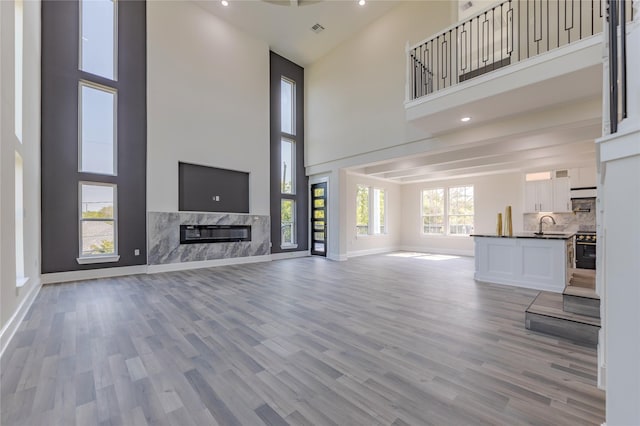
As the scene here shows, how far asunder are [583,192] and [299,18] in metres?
8.35

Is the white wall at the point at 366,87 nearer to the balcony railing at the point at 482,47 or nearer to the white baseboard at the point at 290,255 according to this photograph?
the balcony railing at the point at 482,47

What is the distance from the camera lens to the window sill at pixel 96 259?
5137 millimetres

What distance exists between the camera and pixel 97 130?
550 cm

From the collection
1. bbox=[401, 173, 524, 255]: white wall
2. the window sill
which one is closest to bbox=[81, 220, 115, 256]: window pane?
the window sill

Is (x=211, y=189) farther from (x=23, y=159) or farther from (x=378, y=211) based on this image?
(x=378, y=211)

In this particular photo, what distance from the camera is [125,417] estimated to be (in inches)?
59.6

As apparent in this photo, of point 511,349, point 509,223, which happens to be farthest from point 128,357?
point 509,223

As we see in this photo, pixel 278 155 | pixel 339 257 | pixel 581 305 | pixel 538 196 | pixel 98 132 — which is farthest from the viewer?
pixel 278 155

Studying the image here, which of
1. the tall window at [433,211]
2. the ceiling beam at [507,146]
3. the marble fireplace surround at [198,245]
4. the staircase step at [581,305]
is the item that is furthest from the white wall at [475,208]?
the staircase step at [581,305]

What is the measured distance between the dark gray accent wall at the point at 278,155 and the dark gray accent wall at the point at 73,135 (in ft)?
11.0

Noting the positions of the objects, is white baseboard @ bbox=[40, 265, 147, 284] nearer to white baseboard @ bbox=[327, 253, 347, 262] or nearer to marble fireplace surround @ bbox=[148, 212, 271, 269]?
marble fireplace surround @ bbox=[148, 212, 271, 269]

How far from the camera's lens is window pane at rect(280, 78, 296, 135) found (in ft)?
28.6

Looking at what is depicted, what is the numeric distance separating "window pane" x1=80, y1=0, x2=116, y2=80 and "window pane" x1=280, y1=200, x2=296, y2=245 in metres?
5.08

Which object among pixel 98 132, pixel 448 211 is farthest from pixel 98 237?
pixel 448 211
